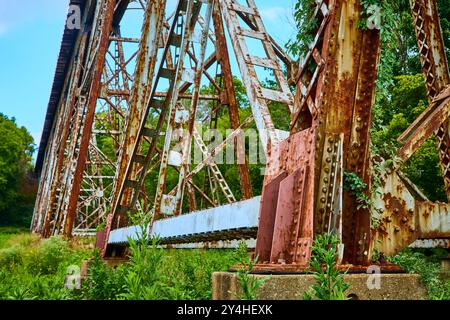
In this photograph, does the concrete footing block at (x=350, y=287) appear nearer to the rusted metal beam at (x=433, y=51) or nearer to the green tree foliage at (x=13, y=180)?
the rusted metal beam at (x=433, y=51)

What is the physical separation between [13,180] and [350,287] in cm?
5311

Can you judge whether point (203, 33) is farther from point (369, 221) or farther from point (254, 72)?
point (369, 221)

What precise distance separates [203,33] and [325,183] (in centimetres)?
392

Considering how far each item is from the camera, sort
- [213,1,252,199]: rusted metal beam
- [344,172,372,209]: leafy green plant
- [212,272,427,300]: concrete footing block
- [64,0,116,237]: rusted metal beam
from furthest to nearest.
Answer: [64,0,116,237]: rusted metal beam < [213,1,252,199]: rusted metal beam < [344,172,372,209]: leafy green plant < [212,272,427,300]: concrete footing block

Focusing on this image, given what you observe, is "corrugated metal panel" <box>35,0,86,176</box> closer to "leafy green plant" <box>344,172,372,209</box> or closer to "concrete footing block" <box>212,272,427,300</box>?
"leafy green plant" <box>344,172,372,209</box>

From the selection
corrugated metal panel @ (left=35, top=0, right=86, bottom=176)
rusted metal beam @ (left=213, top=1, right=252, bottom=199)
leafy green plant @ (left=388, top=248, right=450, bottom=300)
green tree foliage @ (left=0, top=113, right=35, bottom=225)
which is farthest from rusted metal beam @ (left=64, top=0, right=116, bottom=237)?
green tree foliage @ (left=0, top=113, right=35, bottom=225)

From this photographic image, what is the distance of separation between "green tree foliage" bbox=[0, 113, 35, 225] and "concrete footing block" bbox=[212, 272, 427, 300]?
160ft

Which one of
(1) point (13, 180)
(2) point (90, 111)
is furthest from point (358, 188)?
(1) point (13, 180)

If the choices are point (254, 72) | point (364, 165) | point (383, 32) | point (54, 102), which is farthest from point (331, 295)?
point (54, 102)

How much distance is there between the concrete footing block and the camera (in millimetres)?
2301

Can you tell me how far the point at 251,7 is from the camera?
471 cm

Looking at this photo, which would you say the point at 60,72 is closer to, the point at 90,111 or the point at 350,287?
the point at 90,111

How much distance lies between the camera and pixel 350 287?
7.95 feet

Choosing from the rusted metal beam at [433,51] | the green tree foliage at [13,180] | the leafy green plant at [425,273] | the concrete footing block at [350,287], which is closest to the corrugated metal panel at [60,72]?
the green tree foliage at [13,180]
